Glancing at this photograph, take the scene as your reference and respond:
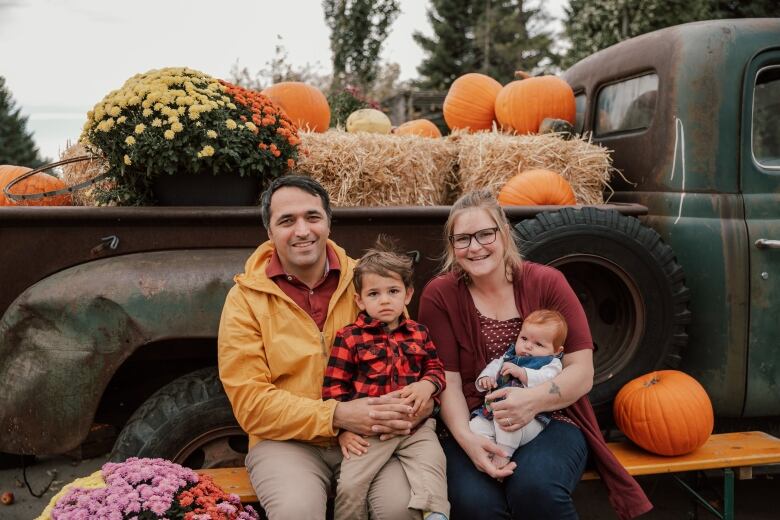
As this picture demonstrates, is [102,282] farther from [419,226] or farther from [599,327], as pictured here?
[599,327]

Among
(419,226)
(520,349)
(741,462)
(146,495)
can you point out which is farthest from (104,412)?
(741,462)

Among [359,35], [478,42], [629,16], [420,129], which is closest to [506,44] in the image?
[478,42]

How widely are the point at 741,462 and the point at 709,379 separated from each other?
1.55 feet

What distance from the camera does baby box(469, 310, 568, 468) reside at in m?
2.53

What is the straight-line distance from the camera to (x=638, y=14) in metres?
9.98

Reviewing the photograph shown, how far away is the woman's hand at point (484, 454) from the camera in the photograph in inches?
96.1

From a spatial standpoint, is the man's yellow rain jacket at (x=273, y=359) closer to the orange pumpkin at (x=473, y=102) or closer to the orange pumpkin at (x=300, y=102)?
the orange pumpkin at (x=300, y=102)

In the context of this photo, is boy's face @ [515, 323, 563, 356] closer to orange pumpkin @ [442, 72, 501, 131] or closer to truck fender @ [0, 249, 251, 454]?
truck fender @ [0, 249, 251, 454]

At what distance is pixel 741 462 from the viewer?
290 cm

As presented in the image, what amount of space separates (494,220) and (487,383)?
65 centimetres

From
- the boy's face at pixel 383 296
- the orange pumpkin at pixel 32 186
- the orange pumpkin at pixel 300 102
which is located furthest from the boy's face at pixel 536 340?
the orange pumpkin at pixel 32 186

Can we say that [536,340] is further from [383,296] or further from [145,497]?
[145,497]

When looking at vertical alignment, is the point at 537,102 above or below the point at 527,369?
above

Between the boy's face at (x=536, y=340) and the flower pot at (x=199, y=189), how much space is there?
1398mm
